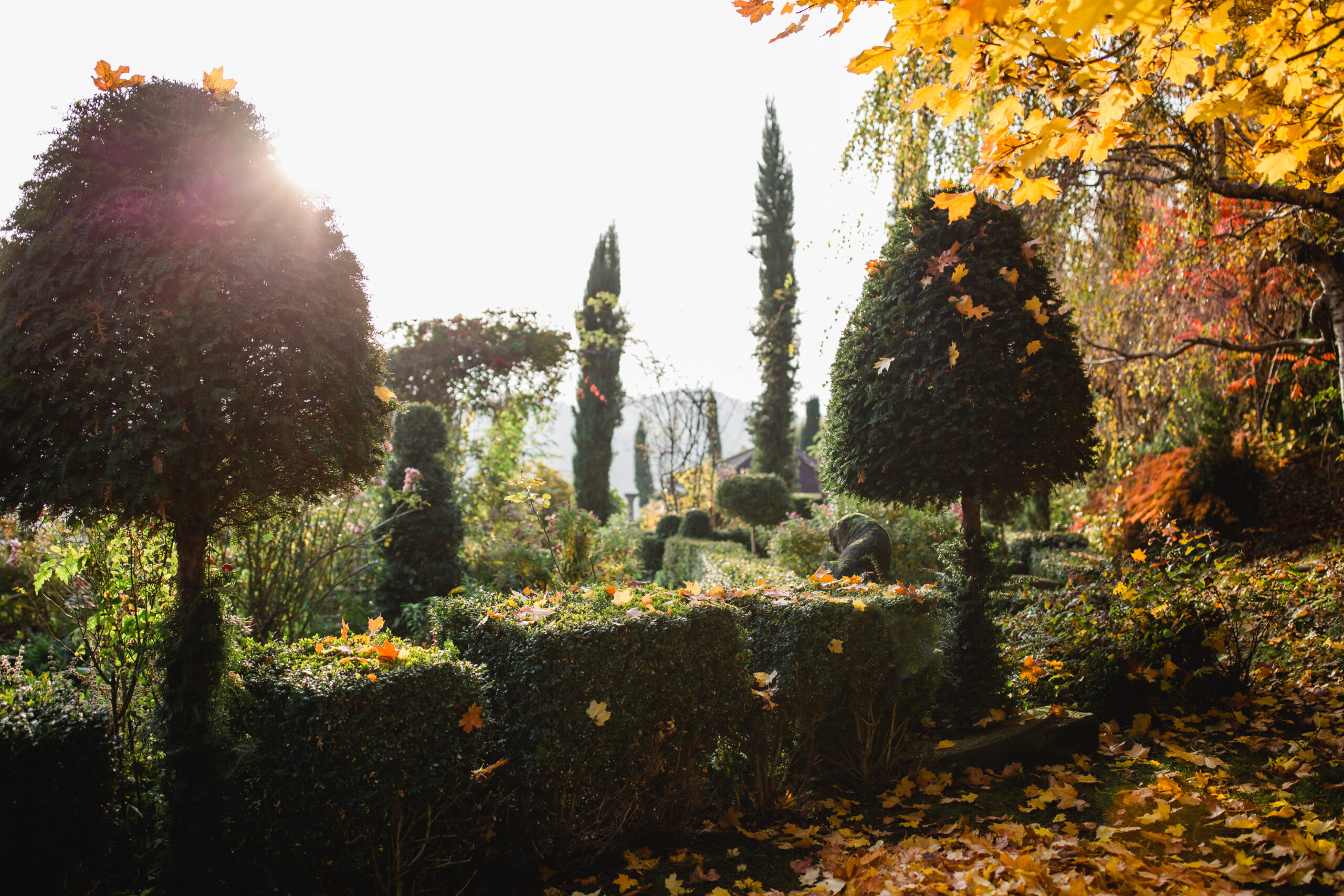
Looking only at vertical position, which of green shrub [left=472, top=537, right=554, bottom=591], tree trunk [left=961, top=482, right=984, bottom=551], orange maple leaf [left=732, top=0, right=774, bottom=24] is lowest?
green shrub [left=472, top=537, right=554, bottom=591]

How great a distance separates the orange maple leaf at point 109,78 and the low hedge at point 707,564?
4.49m

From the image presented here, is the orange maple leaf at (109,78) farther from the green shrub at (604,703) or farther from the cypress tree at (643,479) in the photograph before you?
the cypress tree at (643,479)

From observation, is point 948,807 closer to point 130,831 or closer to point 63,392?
point 130,831

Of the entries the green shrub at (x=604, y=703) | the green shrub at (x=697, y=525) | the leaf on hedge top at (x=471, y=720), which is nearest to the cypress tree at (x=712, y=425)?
the green shrub at (x=697, y=525)

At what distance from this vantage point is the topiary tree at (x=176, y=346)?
2504 mm

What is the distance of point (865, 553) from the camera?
5.79 meters

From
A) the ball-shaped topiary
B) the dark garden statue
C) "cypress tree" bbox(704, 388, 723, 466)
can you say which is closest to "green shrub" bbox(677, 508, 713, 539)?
"cypress tree" bbox(704, 388, 723, 466)

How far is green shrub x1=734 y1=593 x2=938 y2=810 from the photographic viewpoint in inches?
138

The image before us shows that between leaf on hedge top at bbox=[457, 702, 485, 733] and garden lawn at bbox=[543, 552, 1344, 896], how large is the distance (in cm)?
75

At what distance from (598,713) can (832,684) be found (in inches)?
50.2

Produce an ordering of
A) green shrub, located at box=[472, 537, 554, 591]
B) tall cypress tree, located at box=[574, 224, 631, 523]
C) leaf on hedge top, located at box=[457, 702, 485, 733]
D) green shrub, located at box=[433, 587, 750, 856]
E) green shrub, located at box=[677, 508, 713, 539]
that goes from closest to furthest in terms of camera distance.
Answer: leaf on hedge top, located at box=[457, 702, 485, 733]
green shrub, located at box=[433, 587, 750, 856]
green shrub, located at box=[472, 537, 554, 591]
green shrub, located at box=[677, 508, 713, 539]
tall cypress tree, located at box=[574, 224, 631, 523]

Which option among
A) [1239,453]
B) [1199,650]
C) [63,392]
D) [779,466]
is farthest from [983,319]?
[779,466]

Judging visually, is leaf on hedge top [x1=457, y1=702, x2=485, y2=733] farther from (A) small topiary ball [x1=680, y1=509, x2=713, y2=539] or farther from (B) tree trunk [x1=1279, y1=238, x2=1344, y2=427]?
(A) small topiary ball [x1=680, y1=509, x2=713, y2=539]

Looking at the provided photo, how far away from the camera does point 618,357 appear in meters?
16.3
